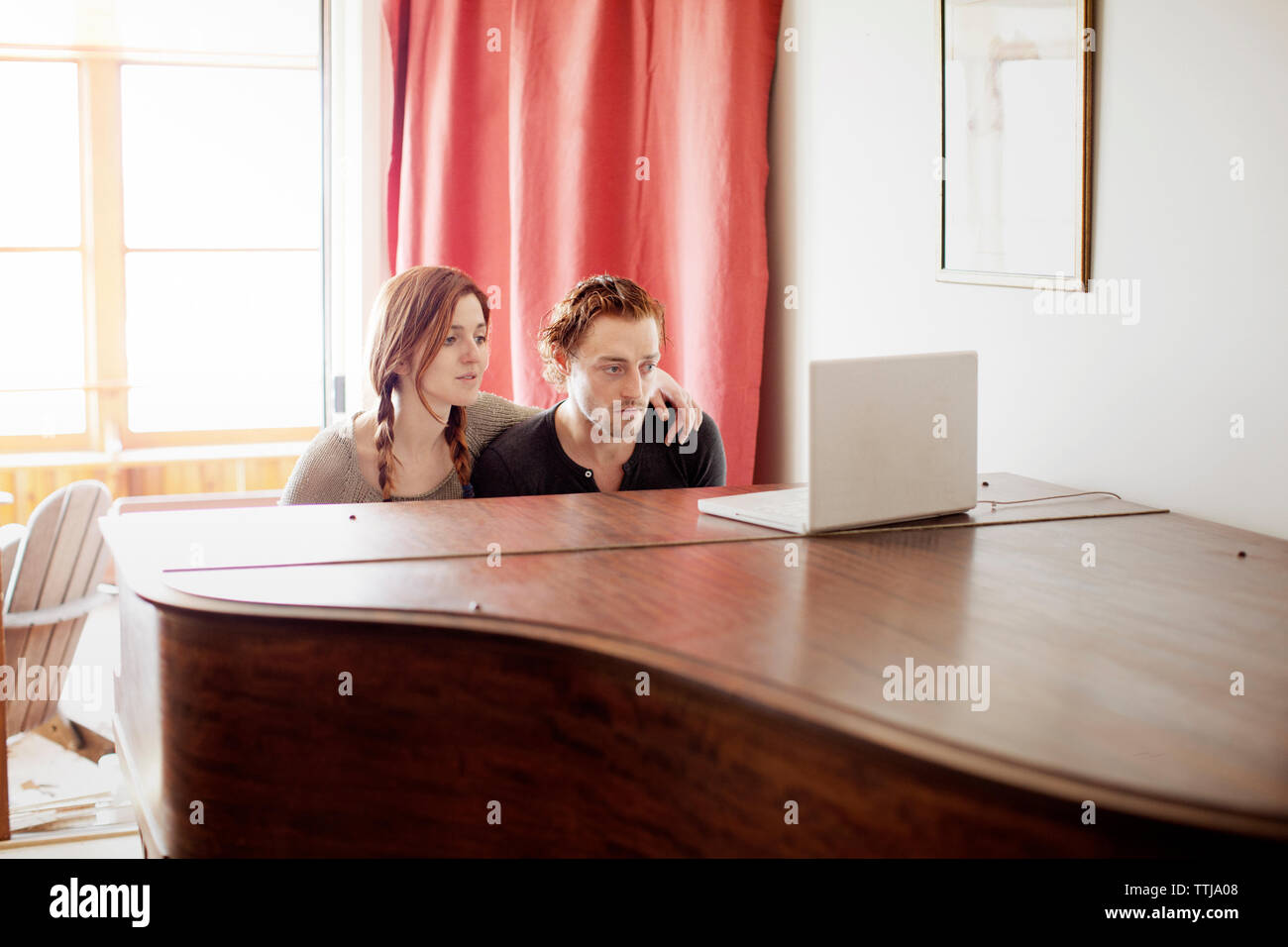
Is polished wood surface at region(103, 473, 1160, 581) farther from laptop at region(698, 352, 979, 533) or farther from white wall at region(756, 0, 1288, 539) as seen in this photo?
white wall at region(756, 0, 1288, 539)

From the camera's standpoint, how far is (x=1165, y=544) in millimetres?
1592

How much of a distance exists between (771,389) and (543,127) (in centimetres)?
85

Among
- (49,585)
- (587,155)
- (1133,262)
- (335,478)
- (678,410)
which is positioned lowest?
(49,585)

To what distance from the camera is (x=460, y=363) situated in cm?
218

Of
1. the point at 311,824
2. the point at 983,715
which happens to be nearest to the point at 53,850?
the point at 311,824

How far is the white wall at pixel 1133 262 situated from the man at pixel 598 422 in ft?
1.86

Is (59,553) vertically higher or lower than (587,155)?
lower

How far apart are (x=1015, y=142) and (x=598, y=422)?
898 mm

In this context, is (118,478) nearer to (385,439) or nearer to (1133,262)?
(385,439)

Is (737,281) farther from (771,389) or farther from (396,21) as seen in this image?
(396,21)

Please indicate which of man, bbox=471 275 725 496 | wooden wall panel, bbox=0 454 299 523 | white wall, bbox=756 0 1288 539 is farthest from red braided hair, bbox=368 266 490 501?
wooden wall panel, bbox=0 454 299 523

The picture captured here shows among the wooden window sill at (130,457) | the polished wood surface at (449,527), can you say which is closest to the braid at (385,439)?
the polished wood surface at (449,527)

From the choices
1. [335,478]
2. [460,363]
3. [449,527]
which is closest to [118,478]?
[335,478]

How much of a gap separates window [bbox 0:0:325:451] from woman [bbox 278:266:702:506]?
1100 millimetres
